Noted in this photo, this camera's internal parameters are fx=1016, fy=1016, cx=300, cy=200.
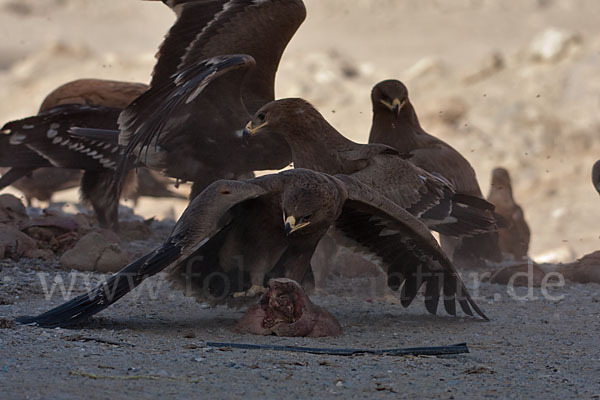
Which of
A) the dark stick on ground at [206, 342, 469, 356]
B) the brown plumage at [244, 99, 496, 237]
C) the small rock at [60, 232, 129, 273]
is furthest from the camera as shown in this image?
the small rock at [60, 232, 129, 273]

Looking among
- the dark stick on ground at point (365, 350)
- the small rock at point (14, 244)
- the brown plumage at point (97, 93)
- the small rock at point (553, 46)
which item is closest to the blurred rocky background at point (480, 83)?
the small rock at point (553, 46)

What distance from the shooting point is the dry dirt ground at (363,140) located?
4004mm

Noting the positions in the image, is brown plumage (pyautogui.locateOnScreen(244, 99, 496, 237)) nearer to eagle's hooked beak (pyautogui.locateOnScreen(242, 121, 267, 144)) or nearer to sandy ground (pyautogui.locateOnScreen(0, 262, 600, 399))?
eagle's hooked beak (pyautogui.locateOnScreen(242, 121, 267, 144))

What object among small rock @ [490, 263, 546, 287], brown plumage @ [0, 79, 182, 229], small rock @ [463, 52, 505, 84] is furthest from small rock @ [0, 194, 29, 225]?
small rock @ [463, 52, 505, 84]

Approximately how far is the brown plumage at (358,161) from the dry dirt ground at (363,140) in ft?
2.10

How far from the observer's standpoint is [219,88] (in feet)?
23.7

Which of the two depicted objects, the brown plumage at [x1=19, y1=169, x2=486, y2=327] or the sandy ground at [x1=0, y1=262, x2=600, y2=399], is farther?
the brown plumage at [x1=19, y1=169, x2=486, y2=327]

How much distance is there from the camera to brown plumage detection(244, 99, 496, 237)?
6188 mm

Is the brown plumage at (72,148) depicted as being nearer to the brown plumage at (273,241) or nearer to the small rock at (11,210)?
the small rock at (11,210)

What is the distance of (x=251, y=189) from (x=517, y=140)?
386 inches

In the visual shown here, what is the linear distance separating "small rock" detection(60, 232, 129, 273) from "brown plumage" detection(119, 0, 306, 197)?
0.74 meters

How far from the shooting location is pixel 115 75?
1777cm

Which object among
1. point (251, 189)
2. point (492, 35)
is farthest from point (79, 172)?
point (492, 35)

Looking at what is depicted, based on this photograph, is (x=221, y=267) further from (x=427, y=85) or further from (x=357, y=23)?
(x=357, y=23)
